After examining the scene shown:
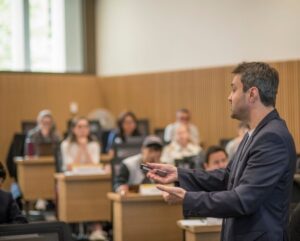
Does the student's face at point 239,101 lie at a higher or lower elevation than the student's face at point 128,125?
higher

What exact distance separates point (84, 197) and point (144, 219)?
1.79m

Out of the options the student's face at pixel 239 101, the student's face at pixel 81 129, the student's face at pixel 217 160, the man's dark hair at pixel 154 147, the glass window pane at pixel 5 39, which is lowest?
the student's face at pixel 217 160

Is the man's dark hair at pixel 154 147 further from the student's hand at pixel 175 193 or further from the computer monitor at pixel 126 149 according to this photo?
the student's hand at pixel 175 193

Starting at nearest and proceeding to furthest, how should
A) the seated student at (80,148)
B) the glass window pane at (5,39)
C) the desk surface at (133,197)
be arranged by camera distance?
the desk surface at (133,197), the seated student at (80,148), the glass window pane at (5,39)

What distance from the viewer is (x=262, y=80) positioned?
10.6 feet

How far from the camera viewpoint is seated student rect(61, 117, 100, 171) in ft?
30.2

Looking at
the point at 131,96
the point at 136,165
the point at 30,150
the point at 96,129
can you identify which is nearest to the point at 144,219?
the point at 136,165

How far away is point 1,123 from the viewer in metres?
13.2

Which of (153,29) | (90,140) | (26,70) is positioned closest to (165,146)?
(90,140)

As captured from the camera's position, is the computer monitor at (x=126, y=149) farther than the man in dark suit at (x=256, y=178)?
Yes

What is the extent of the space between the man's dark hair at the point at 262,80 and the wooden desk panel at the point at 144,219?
333 cm

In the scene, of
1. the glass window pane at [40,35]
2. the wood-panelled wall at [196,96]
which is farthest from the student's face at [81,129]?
the glass window pane at [40,35]

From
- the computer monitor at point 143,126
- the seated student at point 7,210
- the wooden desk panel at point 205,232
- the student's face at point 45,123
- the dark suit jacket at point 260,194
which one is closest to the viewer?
the dark suit jacket at point 260,194

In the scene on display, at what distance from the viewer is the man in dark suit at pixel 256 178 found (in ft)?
10.2
